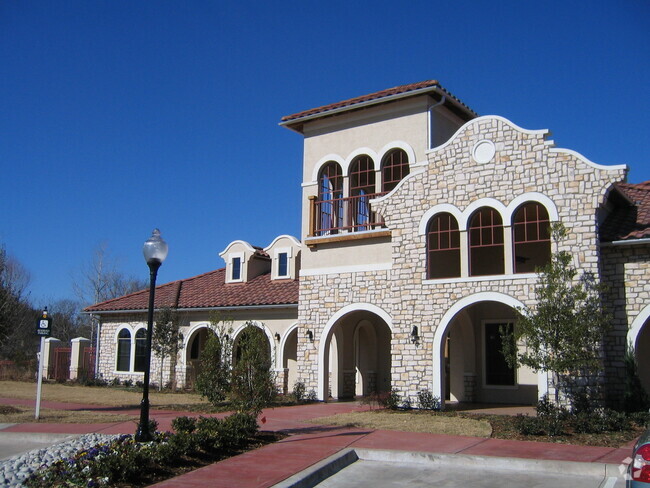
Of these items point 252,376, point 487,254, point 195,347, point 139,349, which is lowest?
point 252,376

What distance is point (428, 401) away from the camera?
56.6ft

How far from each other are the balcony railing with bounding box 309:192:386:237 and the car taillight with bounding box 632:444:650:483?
15.0m

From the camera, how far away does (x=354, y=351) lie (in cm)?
2247

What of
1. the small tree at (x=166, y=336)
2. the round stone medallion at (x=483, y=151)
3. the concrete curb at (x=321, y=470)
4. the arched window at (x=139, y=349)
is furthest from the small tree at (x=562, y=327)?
the arched window at (x=139, y=349)

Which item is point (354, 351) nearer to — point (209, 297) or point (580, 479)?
point (209, 297)

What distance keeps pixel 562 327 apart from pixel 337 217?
883 centimetres

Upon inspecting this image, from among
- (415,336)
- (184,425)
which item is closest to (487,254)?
(415,336)

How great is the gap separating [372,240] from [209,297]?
9912mm

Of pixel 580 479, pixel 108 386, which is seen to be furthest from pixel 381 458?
pixel 108 386

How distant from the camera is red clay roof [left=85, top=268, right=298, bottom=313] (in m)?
24.7

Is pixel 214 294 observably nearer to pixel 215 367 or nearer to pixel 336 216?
pixel 336 216

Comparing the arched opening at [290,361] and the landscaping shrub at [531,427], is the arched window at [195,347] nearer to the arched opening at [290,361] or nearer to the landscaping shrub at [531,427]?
the arched opening at [290,361]

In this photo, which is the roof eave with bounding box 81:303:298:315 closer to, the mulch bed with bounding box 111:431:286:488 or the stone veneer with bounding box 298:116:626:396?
the stone veneer with bounding box 298:116:626:396

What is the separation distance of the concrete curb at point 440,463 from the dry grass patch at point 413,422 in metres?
2.68
